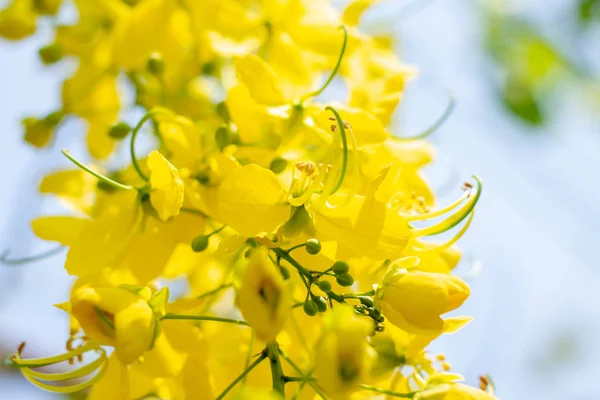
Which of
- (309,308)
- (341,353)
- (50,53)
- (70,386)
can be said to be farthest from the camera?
(50,53)

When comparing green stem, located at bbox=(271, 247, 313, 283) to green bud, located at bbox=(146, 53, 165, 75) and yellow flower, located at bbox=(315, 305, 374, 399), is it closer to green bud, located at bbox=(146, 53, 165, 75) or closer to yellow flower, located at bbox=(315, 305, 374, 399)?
yellow flower, located at bbox=(315, 305, 374, 399)

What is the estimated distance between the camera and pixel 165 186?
141cm

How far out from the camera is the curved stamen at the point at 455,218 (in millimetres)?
1348

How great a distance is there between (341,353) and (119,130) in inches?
40.4

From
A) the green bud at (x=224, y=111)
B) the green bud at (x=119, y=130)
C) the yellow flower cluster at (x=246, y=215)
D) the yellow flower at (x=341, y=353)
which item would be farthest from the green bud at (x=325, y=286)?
the green bud at (x=119, y=130)

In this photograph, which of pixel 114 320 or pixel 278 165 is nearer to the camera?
pixel 114 320

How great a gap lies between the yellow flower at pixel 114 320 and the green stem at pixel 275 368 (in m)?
0.20

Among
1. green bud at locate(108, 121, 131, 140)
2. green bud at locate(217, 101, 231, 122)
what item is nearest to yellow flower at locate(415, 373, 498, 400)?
green bud at locate(217, 101, 231, 122)

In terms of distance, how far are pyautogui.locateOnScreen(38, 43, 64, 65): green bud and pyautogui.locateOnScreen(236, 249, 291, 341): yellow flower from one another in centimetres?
132

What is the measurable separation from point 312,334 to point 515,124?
1961 millimetres

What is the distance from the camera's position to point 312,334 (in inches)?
59.8

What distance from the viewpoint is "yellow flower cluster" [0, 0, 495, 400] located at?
1.25m

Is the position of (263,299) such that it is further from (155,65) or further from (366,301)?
(155,65)

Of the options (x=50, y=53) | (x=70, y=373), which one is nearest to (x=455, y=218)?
(x=70, y=373)
